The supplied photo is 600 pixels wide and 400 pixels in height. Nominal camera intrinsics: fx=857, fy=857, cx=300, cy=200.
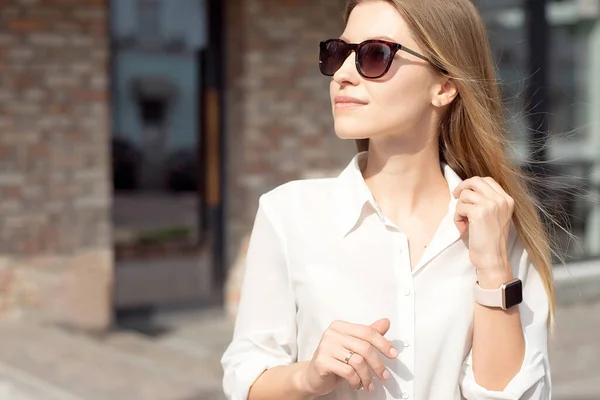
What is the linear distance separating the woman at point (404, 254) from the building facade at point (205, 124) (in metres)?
3.56

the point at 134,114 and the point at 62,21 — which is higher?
the point at 62,21

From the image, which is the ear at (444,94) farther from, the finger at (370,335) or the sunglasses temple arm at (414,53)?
the finger at (370,335)

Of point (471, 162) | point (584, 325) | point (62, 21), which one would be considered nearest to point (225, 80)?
point (62, 21)

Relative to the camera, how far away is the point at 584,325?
5.84m

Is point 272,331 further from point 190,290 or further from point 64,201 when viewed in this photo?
point 190,290

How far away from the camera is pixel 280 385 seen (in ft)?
4.88

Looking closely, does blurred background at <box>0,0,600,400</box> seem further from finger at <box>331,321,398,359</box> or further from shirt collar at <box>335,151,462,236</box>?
finger at <box>331,321,398,359</box>

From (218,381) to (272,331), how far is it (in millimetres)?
3113

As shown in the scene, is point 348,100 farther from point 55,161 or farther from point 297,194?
point 55,161

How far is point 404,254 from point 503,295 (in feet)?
0.63

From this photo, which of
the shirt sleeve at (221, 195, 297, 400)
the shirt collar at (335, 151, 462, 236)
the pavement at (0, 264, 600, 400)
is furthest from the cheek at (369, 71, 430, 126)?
the pavement at (0, 264, 600, 400)

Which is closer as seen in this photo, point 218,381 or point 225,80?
point 218,381

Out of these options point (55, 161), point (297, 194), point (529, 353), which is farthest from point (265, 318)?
point (55, 161)

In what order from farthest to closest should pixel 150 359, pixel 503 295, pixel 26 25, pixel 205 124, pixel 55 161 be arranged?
pixel 205 124
pixel 55 161
pixel 26 25
pixel 150 359
pixel 503 295
